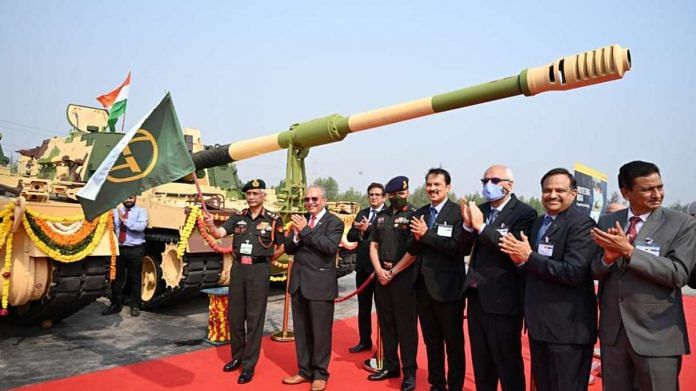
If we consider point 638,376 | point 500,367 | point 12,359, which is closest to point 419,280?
point 500,367

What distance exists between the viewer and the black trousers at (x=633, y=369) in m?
2.45

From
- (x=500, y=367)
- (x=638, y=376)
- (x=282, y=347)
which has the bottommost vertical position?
(x=282, y=347)

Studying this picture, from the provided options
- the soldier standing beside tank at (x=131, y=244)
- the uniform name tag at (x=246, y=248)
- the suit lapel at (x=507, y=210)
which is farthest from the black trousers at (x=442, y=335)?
the soldier standing beside tank at (x=131, y=244)

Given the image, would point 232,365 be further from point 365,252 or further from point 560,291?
point 560,291

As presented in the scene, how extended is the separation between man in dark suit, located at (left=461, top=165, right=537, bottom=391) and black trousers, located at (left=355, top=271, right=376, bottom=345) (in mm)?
2145

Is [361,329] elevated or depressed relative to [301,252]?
depressed

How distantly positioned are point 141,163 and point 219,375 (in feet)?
6.67

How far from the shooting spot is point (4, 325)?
6.36 meters

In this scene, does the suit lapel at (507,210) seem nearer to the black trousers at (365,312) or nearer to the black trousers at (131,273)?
the black trousers at (365,312)

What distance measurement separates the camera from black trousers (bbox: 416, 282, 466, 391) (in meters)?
3.86

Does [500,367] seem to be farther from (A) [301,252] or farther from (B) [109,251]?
(B) [109,251]

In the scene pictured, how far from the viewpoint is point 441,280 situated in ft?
12.7

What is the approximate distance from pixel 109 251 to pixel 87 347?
41.2 inches

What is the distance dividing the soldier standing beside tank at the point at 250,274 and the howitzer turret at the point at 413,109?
1.40 feet
